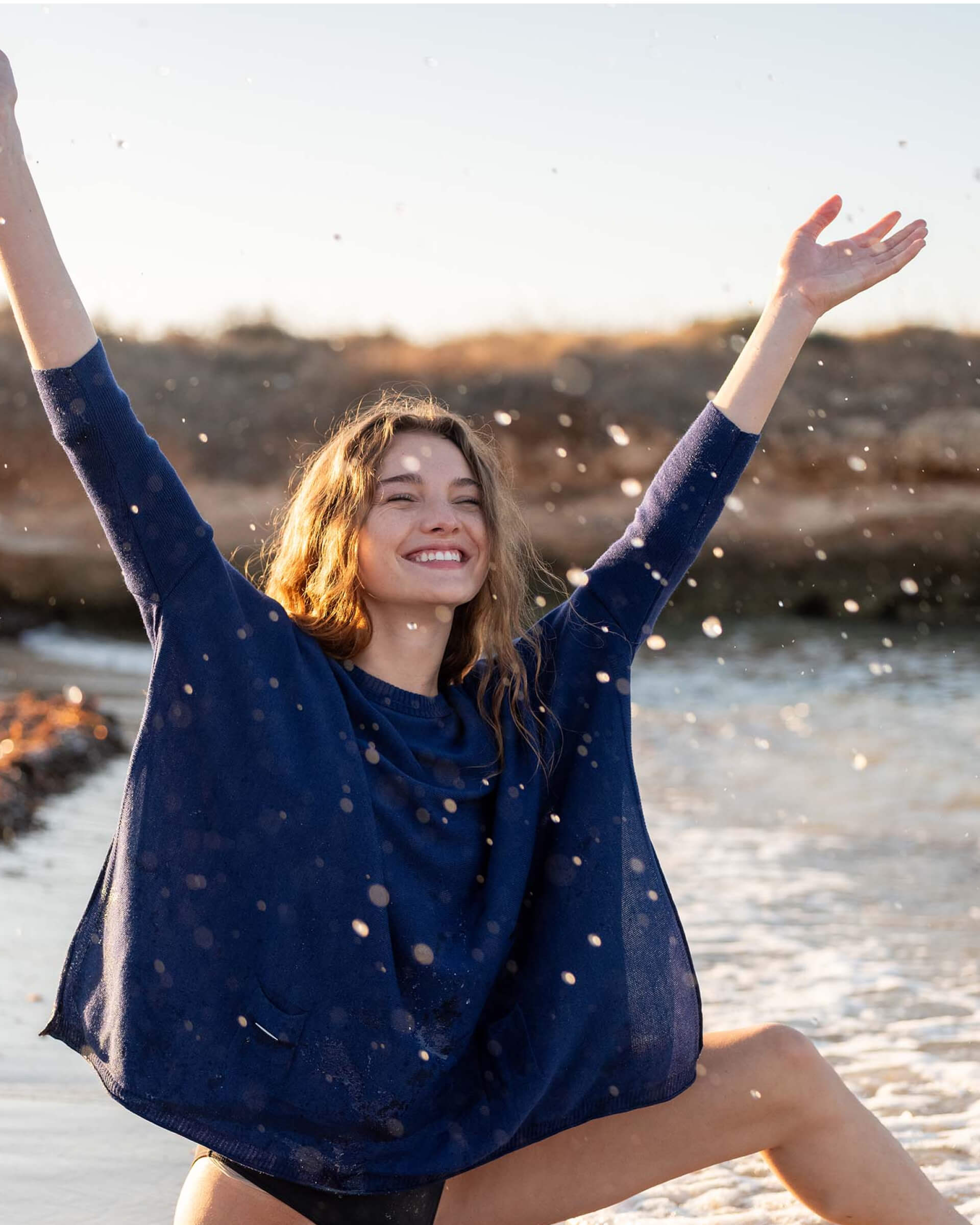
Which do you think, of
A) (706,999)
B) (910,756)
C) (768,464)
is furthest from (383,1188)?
(768,464)

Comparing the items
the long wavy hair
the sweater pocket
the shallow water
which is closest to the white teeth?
the long wavy hair

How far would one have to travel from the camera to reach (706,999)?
15.7 feet

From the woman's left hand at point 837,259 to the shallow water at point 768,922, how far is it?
87.3 inches

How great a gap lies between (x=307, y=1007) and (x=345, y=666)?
65 cm

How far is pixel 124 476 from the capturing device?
211 centimetres

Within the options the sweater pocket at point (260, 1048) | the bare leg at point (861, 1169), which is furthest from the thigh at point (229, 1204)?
the bare leg at point (861, 1169)

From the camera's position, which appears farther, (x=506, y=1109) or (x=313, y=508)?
(x=313, y=508)

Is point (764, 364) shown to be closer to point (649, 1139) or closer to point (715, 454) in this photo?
point (715, 454)

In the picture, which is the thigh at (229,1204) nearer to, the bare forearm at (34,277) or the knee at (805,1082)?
the knee at (805,1082)

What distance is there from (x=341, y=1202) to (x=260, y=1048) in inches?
13.2

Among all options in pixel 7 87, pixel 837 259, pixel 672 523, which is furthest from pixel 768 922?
pixel 7 87

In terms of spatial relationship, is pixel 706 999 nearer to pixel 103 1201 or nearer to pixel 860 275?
pixel 103 1201

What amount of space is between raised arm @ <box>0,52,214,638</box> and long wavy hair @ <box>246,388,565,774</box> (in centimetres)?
42

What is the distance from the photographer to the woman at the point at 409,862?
2.12 metres
